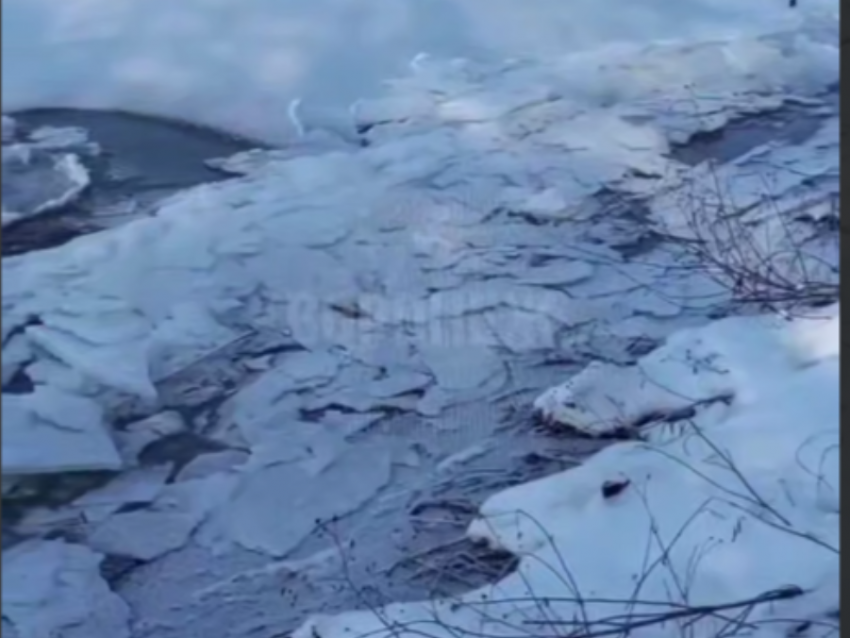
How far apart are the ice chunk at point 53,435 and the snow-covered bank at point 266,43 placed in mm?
294

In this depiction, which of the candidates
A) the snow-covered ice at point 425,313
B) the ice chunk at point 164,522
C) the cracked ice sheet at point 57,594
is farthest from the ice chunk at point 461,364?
the cracked ice sheet at point 57,594

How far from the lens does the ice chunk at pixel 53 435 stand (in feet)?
5.19

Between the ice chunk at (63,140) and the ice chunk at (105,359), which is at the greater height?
the ice chunk at (63,140)

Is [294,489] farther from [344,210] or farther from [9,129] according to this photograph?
[9,129]

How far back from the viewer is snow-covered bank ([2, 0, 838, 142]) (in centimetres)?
160

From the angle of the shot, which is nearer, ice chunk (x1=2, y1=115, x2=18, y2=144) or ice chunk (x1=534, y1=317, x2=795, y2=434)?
ice chunk (x1=2, y1=115, x2=18, y2=144)

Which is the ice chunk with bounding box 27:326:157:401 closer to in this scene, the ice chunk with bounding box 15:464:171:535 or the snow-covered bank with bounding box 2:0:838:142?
the ice chunk with bounding box 15:464:171:535

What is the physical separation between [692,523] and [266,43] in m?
0.66

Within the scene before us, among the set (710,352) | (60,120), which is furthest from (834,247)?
(60,120)

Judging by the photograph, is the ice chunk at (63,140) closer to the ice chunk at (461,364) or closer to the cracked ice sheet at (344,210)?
the cracked ice sheet at (344,210)

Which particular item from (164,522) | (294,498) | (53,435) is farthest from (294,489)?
(53,435)

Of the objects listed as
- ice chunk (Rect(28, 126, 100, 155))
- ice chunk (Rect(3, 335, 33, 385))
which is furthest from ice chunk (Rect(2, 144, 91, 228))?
ice chunk (Rect(3, 335, 33, 385))

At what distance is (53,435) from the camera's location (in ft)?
5.23

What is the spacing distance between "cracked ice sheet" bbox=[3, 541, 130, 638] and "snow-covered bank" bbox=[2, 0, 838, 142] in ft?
1.46
